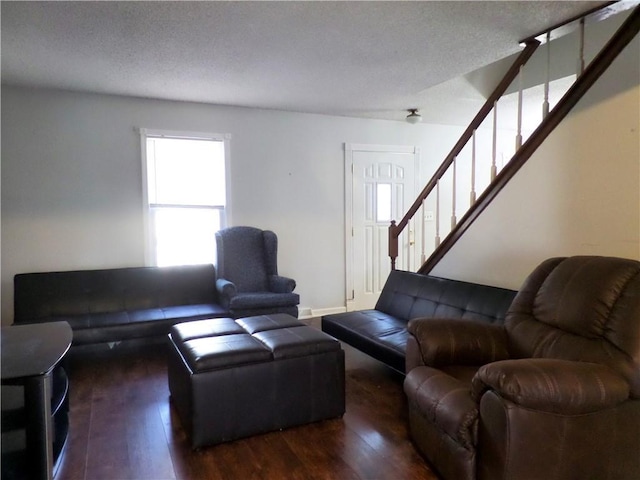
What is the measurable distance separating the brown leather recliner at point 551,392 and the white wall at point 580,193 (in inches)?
19.1

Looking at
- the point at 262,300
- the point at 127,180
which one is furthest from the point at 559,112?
the point at 127,180

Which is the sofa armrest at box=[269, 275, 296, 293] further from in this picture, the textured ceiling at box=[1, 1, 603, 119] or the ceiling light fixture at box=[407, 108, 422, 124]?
the ceiling light fixture at box=[407, 108, 422, 124]

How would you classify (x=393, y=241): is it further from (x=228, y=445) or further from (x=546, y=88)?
(x=228, y=445)

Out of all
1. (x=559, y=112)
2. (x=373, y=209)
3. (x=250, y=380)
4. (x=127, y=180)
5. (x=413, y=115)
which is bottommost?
(x=250, y=380)

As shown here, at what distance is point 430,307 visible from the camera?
128 inches

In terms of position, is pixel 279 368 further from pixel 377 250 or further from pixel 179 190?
pixel 377 250

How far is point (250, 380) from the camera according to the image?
7.53 feet

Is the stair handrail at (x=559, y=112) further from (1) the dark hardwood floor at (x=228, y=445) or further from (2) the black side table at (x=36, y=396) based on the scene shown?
(2) the black side table at (x=36, y=396)

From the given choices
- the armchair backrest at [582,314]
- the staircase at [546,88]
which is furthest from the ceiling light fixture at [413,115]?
the armchair backrest at [582,314]

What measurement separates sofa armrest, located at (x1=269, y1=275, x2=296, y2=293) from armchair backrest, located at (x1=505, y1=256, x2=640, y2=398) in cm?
230

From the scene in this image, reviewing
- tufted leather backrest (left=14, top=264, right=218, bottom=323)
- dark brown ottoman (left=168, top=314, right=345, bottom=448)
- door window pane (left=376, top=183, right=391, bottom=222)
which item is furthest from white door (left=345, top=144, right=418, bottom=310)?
dark brown ottoman (left=168, top=314, right=345, bottom=448)

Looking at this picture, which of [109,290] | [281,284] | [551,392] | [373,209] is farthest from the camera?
[373,209]

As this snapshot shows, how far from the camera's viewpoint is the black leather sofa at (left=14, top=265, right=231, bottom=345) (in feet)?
11.5

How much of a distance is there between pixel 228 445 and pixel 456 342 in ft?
4.31
